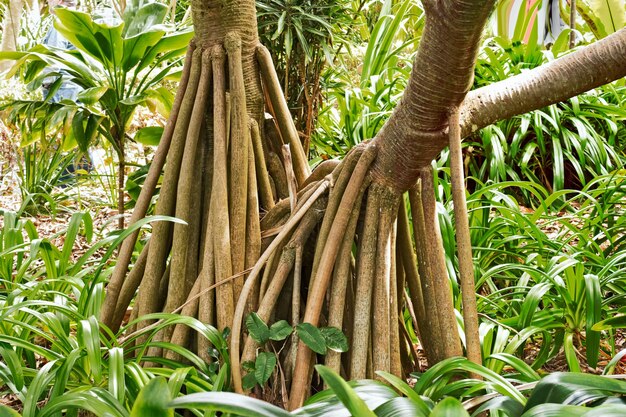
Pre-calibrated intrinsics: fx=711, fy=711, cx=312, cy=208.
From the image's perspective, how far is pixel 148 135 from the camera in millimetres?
3221

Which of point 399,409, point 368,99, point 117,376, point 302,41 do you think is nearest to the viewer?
point 399,409

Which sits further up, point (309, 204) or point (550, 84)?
point (550, 84)

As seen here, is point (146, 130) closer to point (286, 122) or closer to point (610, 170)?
point (286, 122)

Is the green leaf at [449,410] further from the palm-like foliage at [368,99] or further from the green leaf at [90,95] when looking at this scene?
the palm-like foliage at [368,99]

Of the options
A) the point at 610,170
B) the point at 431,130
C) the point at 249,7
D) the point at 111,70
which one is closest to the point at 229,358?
the point at 431,130

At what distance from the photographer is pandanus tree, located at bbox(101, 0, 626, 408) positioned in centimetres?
184

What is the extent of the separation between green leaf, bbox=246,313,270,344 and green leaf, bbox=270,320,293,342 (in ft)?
0.06

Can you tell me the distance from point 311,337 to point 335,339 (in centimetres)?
7

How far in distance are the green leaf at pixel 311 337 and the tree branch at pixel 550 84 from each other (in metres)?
0.68

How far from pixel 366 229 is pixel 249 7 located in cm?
88

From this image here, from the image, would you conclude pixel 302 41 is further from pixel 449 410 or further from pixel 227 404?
pixel 227 404

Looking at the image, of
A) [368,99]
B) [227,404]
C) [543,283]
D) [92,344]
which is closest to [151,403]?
[227,404]

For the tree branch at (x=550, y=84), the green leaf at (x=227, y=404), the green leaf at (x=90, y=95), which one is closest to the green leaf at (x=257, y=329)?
the tree branch at (x=550, y=84)

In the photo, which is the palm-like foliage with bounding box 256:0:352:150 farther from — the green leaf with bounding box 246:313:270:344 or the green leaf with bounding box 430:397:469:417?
the green leaf with bounding box 430:397:469:417
